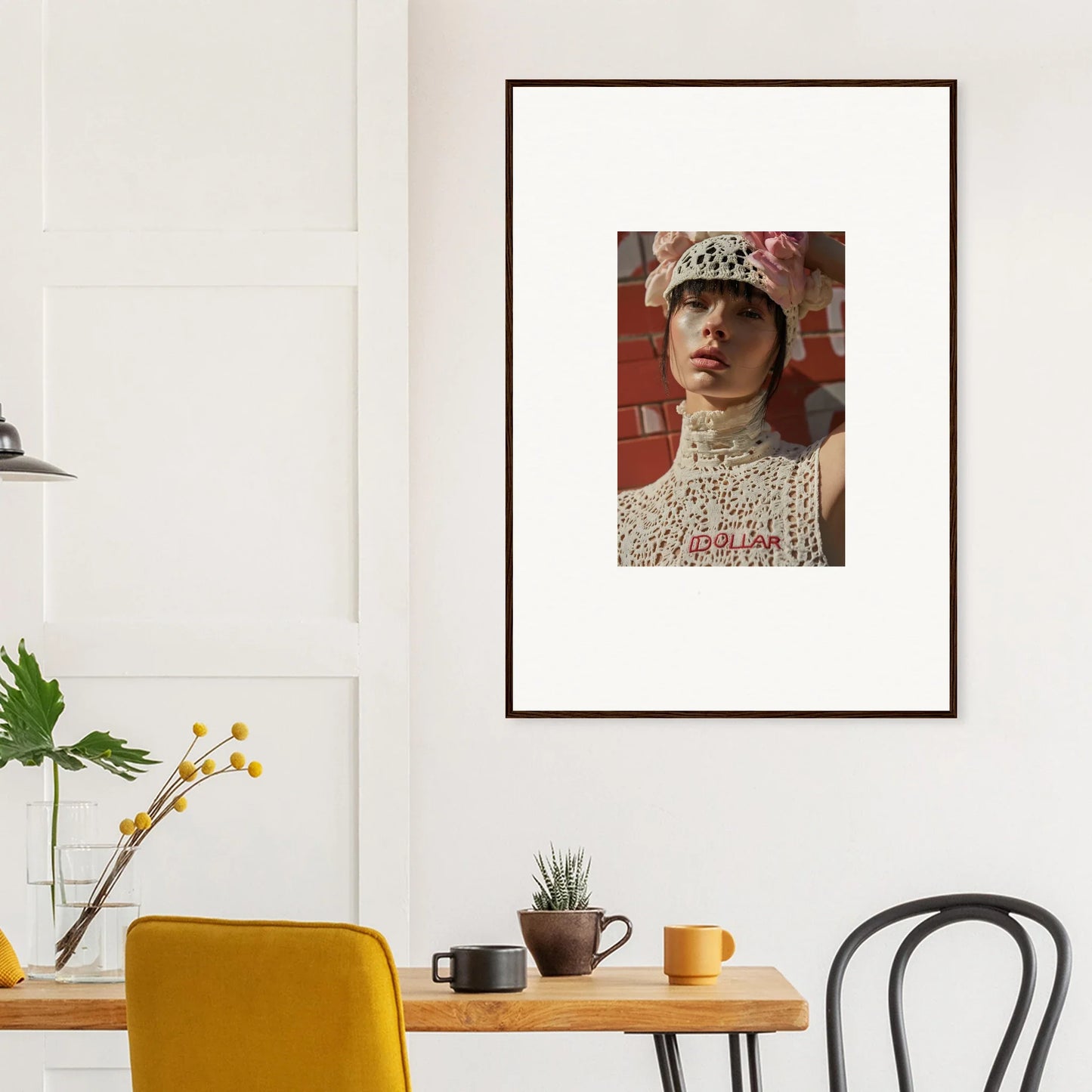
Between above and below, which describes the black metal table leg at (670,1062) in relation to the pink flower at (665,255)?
below

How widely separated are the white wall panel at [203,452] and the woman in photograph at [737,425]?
21.3 inches

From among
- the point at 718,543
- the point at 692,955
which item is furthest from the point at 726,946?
the point at 718,543

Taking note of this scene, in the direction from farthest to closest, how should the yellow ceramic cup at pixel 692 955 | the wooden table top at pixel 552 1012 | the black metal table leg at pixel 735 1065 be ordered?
the black metal table leg at pixel 735 1065 < the yellow ceramic cup at pixel 692 955 < the wooden table top at pixel 552 1012

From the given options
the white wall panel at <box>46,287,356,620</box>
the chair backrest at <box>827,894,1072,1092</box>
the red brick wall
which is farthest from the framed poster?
the chair backrest at <box>827,894,1072,1092</box>

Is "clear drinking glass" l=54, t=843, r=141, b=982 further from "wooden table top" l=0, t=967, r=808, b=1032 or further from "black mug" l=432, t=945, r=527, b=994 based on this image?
"black mug" l=432, t=945, r=527, b=994

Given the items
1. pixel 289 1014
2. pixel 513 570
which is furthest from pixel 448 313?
pixel 289 1014

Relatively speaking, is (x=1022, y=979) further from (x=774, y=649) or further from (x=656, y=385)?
(x=656, y=385)

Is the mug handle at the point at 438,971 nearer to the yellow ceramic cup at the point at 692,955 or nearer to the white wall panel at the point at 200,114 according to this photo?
the yellow ceramic cup at the point at 692,955

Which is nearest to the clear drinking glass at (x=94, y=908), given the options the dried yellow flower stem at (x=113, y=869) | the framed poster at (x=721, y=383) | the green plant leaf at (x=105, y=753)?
the dried yellow flower stem at (x=113, y=869)

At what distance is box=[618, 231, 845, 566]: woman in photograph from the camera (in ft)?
7.81

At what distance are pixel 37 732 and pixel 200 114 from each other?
1063 mm

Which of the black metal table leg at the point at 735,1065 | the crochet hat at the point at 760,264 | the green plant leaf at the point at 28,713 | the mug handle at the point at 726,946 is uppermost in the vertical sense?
the crochet hat at the point at 760,264

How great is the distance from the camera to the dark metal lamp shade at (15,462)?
77.7 inches

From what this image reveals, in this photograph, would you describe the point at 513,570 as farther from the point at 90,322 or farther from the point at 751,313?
the point at 90,322
